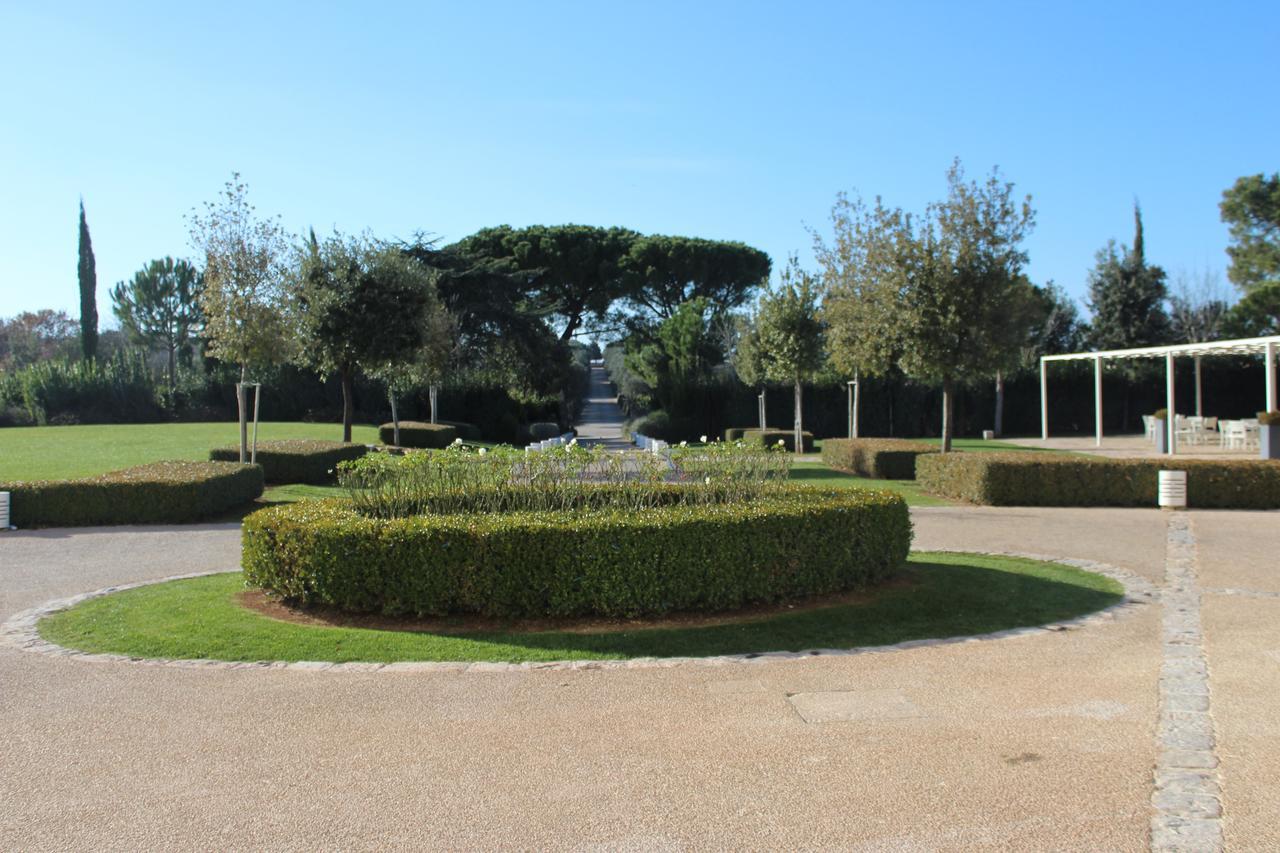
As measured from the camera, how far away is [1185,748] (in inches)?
171

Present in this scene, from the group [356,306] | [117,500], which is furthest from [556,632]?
[356,306]

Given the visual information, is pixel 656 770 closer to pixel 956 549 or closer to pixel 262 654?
pixel 262 654

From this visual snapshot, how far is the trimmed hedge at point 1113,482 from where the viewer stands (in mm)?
14398

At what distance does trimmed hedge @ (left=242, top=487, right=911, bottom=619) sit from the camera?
679 cm

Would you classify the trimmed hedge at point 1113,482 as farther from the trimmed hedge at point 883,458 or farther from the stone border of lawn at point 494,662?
the stone border of lawn at point 494,662

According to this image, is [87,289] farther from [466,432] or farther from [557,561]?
[557,561]

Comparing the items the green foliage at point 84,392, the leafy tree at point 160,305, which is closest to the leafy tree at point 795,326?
the green foliage at point 84,392

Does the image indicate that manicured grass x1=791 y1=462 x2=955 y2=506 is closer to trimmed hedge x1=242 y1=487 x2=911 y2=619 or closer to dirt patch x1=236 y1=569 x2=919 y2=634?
dirt patch x1=236 y1=569 x2=919 y2=634

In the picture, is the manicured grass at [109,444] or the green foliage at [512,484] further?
the manicured grass at [109,444]

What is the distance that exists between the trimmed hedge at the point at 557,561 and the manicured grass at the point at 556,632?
275mm

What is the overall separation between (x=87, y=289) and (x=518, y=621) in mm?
50012

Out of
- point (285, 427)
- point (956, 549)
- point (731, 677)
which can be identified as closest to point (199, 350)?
point (285, 427)

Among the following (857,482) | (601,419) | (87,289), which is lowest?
(857,482)

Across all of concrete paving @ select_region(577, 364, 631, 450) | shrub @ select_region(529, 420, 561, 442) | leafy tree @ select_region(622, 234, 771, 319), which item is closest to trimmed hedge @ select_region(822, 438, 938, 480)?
concrete paving @ select_region(577, 364, 631, 450)
